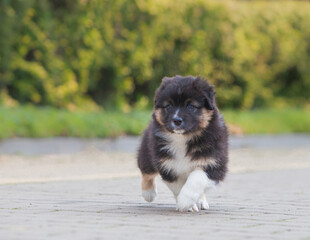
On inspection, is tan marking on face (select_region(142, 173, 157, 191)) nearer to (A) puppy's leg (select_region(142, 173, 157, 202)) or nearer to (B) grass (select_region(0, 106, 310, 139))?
(A) puppy's leg (select_region(142, 173, 157, 202))

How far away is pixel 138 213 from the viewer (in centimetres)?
624

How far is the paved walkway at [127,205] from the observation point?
16.8 ft

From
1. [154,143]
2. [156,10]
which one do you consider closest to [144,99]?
[156,10]

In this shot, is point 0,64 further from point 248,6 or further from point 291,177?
point 248,6

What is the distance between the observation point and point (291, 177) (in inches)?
413

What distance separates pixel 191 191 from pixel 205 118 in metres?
0.73

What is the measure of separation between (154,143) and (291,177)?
168 inches

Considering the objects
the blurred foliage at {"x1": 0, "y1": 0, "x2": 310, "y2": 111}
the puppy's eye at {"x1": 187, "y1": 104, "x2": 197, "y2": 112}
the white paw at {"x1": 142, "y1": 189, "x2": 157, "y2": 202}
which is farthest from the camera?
the blurred foliage at {"x1": 0, "y1": 0, "x2": 310, "y2": 111}

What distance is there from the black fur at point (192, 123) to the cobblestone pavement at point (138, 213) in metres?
0.42

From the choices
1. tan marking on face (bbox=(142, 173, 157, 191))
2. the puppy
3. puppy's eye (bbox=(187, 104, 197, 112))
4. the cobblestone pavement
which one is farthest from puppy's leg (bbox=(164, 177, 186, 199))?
puppy's eye (bbox=(187, 104, 197, 112))

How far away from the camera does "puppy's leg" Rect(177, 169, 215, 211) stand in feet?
20.1

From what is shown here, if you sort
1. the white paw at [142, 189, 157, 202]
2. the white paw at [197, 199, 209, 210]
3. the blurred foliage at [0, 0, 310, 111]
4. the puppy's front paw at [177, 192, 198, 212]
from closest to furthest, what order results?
the puppy's front paw at [177, 192, 198, 212] < the white paw at [197, 199, 209, 210] < the white paw at [142, 189, 157, 202] < the blurred foliage at [0, 0, 310, 111]

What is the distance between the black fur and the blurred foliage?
883cm

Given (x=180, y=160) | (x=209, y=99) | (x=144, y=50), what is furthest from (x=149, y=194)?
(x=144, y=50)
